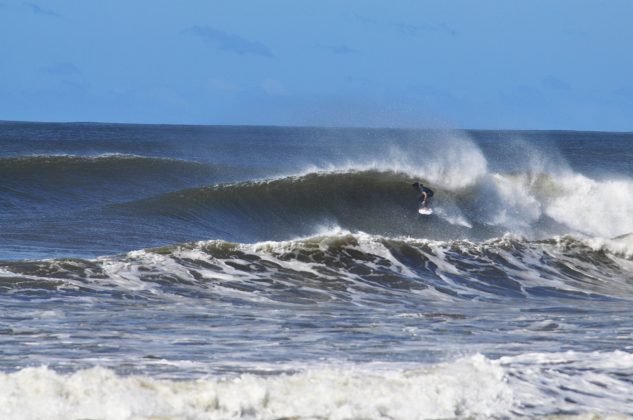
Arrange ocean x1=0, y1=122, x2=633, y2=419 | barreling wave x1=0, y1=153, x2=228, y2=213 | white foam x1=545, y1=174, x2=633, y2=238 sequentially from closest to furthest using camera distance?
ocean x1=0, y1=122, x2=633, y2=419
white foam x1=545, y1=174, x2=633, y2=238
barreling wave x1=0, y1=153, x2=228, y2=213

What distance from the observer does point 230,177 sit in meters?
30.6

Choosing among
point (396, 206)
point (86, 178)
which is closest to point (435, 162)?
point (396, 206)

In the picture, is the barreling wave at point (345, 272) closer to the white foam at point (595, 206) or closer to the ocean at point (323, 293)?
the ocean at point (323, 293)

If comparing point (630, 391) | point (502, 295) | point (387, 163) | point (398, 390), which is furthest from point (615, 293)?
point (387, 163)

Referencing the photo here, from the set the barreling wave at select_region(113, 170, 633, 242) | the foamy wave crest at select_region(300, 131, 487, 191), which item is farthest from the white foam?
the foamy wave crest at select_region(300, 131, 487, 191)

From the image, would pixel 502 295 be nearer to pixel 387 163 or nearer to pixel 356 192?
pixel 356 192

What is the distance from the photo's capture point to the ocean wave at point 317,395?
22.4 ft

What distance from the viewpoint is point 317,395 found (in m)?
7.13

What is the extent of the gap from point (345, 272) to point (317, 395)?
7.69 metres

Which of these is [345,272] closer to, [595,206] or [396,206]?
[396,206]

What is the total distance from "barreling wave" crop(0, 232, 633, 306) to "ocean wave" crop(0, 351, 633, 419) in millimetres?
4674

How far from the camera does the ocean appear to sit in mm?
7199

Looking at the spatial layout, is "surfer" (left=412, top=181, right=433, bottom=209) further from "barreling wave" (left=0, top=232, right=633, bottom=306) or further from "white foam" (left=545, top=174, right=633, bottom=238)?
"barreling wave" (left=0, top=232, right=633, bottom=306)


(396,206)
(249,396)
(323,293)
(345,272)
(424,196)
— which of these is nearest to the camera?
(249,396)
